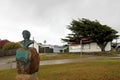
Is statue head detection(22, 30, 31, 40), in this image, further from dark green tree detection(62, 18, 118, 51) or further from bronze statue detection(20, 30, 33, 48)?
dark green tree detection(62, 18, 118, 51)

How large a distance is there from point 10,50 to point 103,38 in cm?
2034

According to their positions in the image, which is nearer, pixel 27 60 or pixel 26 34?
pixel 27 60

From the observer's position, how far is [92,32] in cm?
5156

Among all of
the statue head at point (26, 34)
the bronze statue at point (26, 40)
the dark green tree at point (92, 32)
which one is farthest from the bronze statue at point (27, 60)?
the dark green tree at point (92, 32)

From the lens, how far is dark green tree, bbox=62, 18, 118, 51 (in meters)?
50.2

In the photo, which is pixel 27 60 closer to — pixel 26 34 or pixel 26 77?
pixel 26 77

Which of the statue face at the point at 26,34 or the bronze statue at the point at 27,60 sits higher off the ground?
the statue face at the point at 26,34

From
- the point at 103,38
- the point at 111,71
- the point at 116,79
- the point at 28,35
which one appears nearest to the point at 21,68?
the point at 28,35

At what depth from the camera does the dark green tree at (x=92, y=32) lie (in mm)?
50250

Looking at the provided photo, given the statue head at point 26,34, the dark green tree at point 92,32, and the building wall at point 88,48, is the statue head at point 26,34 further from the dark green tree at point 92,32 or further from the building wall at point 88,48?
the building wall at point 88,48

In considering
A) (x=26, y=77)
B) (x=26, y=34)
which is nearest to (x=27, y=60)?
(x=26, y=77)

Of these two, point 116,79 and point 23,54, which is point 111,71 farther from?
point 23,54

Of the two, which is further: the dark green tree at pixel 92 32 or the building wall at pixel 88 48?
the building wall at pixel 88 48

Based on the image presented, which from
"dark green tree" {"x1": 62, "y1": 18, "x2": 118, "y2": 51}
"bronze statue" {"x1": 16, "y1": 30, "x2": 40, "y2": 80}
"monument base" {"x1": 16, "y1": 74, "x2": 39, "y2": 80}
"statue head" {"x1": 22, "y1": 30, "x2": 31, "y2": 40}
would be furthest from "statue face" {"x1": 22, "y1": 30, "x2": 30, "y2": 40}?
"dark green tree" {"x1": 62, "y1": 18, "x2": 118, "y2": 51}
